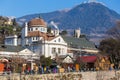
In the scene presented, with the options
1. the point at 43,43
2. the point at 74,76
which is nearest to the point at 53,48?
the point at 43,43

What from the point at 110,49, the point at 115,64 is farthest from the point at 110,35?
the point at 115,64

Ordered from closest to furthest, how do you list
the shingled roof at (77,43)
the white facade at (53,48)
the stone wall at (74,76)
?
the stone wall at (74,76) < the white facade at (53,48) < the shingled roof at (77,43)

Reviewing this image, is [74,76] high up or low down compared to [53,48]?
down

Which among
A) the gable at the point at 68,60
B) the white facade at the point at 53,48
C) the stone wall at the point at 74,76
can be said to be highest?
the white facade at the point at 53,48

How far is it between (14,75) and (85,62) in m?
A: 36.9

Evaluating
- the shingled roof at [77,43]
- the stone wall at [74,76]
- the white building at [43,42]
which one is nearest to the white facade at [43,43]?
the white building at [43,42]

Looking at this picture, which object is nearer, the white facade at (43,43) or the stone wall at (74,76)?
the stone wall at (74,76)

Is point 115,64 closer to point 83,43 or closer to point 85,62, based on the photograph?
point 85,62

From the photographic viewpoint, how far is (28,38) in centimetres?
10338

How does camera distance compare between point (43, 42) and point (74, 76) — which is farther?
point (43, 42)

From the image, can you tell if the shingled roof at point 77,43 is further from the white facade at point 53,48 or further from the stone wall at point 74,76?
the stone wall at point 74,76

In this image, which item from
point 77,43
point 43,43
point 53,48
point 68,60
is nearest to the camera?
point 68,60

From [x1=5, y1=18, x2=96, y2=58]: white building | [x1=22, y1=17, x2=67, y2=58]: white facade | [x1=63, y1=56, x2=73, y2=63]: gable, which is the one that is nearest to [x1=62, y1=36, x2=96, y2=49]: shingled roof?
[x1=5, y1=18, x2=96, y2=58]: white building

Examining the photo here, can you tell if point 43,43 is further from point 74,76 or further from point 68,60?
point 74,76
